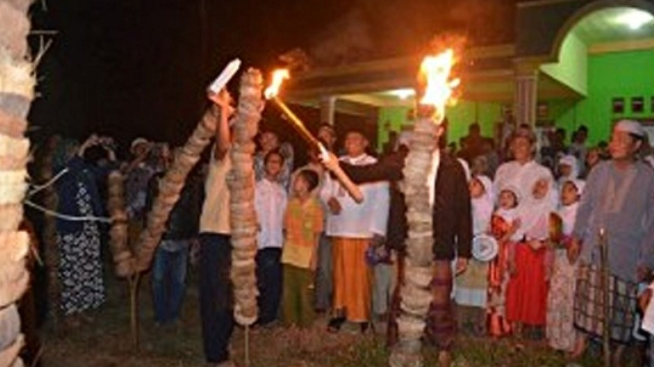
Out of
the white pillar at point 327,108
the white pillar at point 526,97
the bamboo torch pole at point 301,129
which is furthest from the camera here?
the white pillar at point 327,108

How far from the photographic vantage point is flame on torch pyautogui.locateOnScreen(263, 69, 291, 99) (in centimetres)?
582

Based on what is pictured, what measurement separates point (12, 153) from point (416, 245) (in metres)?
2.73

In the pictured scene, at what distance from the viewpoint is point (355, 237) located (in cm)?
860

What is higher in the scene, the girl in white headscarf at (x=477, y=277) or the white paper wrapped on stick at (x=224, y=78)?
the white paper wrapped on stick at (x=224, y=78)

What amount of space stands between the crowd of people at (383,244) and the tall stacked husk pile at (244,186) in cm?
37

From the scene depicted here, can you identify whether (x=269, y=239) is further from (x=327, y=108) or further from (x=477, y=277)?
(x=327, y=108)

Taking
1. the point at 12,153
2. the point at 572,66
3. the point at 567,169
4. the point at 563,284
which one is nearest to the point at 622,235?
the point at 563,284

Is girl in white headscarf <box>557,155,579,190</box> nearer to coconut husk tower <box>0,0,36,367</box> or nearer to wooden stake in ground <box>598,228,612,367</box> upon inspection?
wooden stake in ground <box>598,228,612,367</box>

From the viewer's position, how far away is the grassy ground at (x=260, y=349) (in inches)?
277

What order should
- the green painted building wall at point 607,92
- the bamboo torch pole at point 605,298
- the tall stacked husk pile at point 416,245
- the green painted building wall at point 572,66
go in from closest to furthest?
the tall stacked husk pile at point 416,245 → the bamboo torch pole at point 605,298 → the green painted building wall at point 572,66 → the green painted building wall at point 607,92

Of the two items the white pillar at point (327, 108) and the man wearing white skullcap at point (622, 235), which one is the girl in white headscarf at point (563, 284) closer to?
the man wearing white skullcap at point (622, 235)

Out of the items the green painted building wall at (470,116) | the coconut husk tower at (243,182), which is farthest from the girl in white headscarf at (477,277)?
the green painted building wall at (470,116)

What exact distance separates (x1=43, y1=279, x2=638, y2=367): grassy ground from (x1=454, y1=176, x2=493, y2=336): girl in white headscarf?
58 cm

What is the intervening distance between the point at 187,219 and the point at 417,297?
14.9 feet
